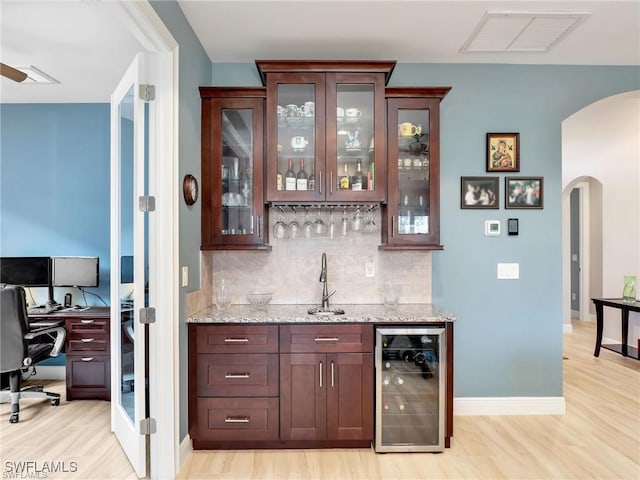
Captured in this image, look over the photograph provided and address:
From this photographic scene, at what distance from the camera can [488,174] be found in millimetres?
3037

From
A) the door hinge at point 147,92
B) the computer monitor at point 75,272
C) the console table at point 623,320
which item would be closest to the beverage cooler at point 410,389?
the door hinge at point 147,92

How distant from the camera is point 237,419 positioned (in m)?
2.43

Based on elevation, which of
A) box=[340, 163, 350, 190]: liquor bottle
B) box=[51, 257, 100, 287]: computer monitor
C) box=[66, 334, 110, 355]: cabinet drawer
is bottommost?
box=[66, 334, 110, 355]: cabinet drawer

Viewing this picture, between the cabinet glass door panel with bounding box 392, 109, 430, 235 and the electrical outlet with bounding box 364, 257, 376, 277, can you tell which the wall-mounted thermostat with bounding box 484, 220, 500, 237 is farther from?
the electrical outlet with bounding box 364, 257, 376, 277

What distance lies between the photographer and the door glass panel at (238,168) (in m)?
2.73

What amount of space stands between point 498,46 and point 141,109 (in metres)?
2.46

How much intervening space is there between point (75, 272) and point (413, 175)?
318 centimetres

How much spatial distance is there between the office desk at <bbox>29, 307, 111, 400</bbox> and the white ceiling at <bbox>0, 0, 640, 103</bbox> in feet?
6.72

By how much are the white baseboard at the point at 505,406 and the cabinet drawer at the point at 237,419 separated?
4.86ft

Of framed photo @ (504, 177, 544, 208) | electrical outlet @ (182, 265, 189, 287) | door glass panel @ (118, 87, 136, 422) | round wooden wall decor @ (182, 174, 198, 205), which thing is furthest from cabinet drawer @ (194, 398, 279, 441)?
framed photo @ (504, 177, 544, 208)

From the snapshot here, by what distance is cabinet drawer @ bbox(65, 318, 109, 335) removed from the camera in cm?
328

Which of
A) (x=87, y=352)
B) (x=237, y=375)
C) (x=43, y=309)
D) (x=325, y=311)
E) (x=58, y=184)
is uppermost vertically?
(x=58, y=184)

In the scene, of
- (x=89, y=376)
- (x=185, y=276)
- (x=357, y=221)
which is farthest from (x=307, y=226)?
(x=89, y=376)

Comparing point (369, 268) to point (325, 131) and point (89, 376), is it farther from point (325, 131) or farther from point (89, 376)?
point (89, 376)
